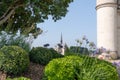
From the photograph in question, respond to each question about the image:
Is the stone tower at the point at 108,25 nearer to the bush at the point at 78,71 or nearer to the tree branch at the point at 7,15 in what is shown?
the tree branch at the point at 7,15

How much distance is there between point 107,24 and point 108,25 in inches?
5.0

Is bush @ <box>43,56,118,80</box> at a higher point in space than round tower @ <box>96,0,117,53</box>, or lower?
lower

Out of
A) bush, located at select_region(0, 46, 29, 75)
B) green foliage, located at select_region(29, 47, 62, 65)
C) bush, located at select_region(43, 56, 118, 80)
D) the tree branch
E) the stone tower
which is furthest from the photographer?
Result: the stone tower

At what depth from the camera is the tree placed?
64.3 feet

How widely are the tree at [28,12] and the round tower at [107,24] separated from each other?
9829 mm

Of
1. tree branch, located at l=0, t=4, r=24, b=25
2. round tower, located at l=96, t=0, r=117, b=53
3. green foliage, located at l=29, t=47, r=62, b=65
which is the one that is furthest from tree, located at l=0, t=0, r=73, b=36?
round tower, located at l=96, t=0, r=117, b=53

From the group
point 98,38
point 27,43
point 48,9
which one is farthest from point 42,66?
point 98,38

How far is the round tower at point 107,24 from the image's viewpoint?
99.1 feet

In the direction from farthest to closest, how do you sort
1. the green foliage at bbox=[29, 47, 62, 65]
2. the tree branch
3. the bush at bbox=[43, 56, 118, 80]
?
1. the tree branch
2. the green foliage at bbox=[29, 47, 62, 65]
3. the bush at bbox=[43, 56, 118, 80]

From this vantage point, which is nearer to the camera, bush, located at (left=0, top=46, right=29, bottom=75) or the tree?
bush, located at (left=0, top=46, right=29, bottom=75)

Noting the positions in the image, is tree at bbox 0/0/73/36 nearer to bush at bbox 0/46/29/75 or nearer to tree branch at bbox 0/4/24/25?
tree branch at bbox 0/4/24/25

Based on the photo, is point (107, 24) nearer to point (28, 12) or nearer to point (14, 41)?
point (28, 12)

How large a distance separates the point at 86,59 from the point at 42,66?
3.41 meters

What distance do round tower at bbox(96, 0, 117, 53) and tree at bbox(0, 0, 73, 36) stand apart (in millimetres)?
9829
